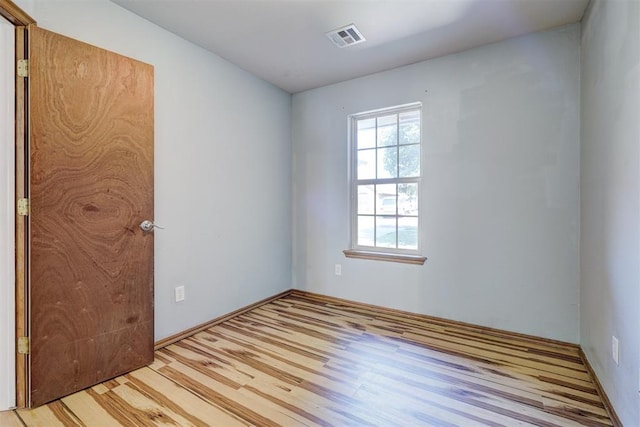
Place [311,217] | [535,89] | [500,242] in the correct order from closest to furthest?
[535,89], [500,242], [311,217]

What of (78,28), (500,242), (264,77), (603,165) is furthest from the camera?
(264,77)

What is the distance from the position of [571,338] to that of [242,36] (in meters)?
3.53

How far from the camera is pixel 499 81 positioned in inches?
99.3

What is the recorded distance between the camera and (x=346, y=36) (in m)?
2.42

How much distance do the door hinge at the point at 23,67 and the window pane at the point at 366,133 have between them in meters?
2.67

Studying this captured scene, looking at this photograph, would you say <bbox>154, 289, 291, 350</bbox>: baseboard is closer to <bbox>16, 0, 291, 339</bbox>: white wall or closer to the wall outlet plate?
<bbox>16, 0, 291, 339</bbox>: white wall

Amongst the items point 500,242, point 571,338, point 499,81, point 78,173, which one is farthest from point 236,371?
point 499,81

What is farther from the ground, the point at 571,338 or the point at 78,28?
the point at 78,28

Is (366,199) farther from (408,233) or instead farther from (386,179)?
(408,233)

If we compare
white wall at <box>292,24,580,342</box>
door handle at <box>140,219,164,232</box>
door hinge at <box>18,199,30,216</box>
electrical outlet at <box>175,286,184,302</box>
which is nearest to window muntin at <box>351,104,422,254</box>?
white wall at <box>292,24,580,342</box>

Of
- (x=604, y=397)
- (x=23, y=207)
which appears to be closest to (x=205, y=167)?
(x=23, y=207)

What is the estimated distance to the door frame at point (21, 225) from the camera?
159 centimetres

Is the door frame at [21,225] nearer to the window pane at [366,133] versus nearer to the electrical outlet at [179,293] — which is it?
the electrical outlet at [179,293]

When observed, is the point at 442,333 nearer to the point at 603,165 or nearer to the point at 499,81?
the point at 603,165
